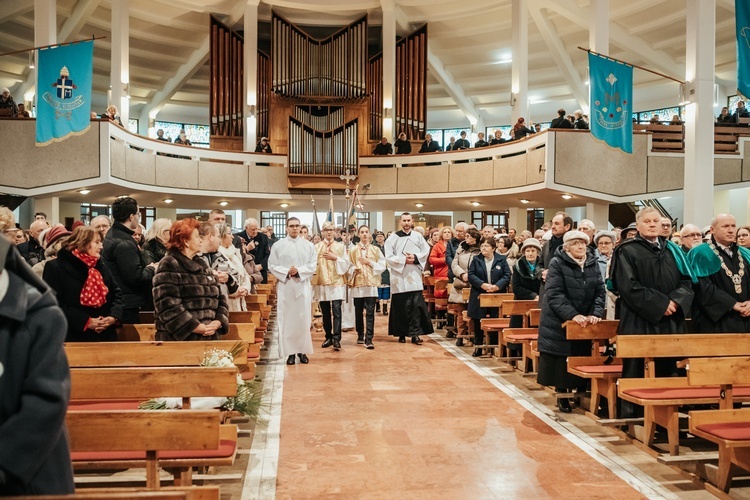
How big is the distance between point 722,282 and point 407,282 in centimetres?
483

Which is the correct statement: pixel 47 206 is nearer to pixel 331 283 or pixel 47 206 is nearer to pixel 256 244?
pixel 256 244

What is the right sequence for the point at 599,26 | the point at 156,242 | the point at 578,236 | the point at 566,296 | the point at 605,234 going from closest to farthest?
the point at 578,236
the point at 566,296
the point at 156,242
the point at 605,234
the point at 599,26

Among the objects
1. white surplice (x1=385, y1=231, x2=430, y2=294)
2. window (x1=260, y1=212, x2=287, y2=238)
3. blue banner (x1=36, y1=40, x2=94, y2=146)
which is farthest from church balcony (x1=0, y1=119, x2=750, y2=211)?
white surplice (x1=385, y1=231, x2=430, y2=294)

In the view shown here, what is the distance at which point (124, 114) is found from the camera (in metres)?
17.1

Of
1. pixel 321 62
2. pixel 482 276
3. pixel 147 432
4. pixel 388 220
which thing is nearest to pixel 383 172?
pixel 388 220

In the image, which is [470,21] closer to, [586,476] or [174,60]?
[174,60]

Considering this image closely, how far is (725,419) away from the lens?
3928mm

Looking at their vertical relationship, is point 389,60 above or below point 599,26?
above

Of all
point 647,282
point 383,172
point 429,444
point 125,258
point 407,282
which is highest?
point 383,172

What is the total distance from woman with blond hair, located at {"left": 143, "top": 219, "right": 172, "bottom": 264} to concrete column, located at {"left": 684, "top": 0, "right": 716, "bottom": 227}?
8.81 meters

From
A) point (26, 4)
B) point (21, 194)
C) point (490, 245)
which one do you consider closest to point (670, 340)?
point (490, 245)

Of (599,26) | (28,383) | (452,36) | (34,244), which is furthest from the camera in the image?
(452,36)

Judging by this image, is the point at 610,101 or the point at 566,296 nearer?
the point at 566,296

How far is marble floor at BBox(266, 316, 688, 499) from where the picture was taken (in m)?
3.96
